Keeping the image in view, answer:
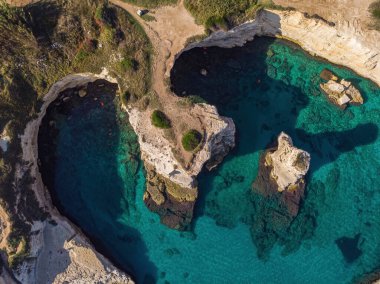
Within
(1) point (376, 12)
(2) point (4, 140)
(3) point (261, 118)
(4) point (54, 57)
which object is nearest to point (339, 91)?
(1) point (376, 12)

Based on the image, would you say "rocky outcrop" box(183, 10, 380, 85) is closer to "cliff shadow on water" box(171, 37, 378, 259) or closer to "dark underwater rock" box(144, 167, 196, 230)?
"cliff shadow on water" box(171, 37, 378, 259)

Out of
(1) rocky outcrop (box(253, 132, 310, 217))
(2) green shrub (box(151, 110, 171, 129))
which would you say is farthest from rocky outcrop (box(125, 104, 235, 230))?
(1) rocky outcrop (box(253, 132, 310, 217))

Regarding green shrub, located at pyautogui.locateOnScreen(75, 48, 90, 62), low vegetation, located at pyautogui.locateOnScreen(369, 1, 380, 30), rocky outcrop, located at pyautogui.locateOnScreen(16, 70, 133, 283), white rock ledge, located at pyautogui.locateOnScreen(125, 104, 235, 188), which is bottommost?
rocky outcrop, located at pyautogui.locateOnScreen(16, 70, 133, 283)

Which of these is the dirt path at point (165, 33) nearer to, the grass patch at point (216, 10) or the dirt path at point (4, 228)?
the grass patch at point (216, 10)

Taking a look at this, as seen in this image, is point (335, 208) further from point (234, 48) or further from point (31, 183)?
point (31, 183)

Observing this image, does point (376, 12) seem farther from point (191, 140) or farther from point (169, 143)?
point (169, 143)

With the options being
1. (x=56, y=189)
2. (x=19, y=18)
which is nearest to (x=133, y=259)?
(x=56, y=189)
